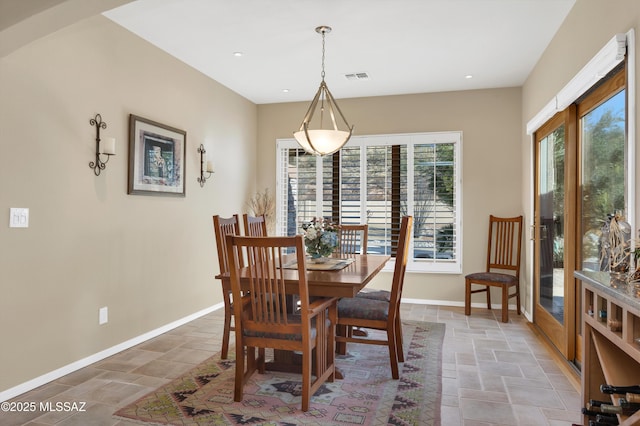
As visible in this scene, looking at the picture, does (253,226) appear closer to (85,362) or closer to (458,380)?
(85,362)

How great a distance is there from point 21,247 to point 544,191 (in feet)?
14.9

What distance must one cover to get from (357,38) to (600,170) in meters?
2.26

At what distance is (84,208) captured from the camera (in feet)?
10.9

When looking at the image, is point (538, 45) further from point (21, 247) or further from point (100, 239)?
point (21, 247)

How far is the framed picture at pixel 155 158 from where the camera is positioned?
380 centimetres

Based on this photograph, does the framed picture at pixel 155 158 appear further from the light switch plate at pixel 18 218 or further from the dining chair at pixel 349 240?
the dining chair at pixel 349 240

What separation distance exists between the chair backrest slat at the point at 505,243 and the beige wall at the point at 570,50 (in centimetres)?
24

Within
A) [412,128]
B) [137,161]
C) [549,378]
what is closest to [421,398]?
[549,378]

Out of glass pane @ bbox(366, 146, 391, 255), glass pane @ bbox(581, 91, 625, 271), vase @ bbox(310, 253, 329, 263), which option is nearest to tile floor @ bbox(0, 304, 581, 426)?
glass pane @ bbox(581, 91, 625, 271)

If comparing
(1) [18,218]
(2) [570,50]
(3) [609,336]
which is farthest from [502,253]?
(1) [18,218]

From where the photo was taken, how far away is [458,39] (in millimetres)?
3924

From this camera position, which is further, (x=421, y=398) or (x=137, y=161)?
(x=137, y=161)

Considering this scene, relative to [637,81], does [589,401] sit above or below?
below

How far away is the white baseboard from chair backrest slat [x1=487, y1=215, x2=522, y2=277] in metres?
3.63
